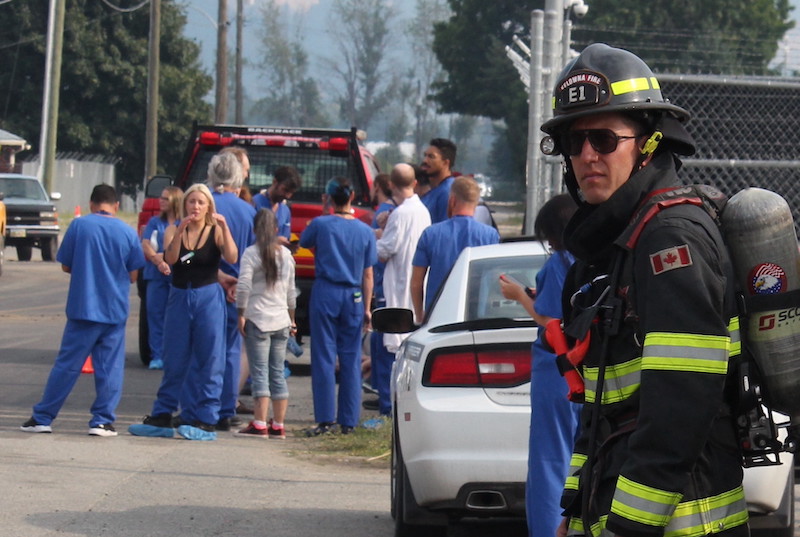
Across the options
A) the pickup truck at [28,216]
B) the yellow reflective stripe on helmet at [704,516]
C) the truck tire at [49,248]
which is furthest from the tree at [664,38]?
the yellow reflective stripe on helmet at [704,516]

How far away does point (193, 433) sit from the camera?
9.68 m

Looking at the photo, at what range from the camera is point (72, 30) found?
54.1 metres

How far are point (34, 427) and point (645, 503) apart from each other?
761 cm

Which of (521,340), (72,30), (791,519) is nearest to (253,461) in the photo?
(521,340)

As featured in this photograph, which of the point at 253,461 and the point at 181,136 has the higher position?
the point at 181,136

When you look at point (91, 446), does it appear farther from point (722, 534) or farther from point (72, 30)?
point (72, 30)

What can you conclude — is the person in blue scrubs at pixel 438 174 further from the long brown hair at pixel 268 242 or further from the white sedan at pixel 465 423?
the white sedan at pixel 465 423

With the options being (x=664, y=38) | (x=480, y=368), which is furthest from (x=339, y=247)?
(x=664, y=38)

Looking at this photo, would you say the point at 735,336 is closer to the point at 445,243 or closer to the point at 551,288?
the point at 551,288

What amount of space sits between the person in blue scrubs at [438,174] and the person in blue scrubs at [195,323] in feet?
6.82

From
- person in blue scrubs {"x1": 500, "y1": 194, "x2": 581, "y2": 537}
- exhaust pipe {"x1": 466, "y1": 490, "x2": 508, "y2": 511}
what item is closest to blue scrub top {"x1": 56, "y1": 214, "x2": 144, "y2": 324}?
exhaust pipe {"x1": 466, "y1": 490, "x2": 508, "y2": 511}

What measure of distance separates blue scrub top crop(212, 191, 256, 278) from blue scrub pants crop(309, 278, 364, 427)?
0.67 meters

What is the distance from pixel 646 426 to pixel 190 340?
7397mm

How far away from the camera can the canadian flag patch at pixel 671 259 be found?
8.71 feet
